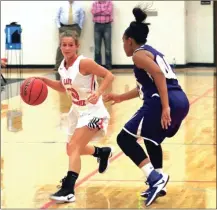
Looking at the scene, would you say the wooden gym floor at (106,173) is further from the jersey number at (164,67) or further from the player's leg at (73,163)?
the jersey number at (164,67)

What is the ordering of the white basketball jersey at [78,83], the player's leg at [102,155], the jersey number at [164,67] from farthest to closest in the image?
the player's leg at [102,155]
the white basketball jersey at [78,83]
the jersey number at [164,67]

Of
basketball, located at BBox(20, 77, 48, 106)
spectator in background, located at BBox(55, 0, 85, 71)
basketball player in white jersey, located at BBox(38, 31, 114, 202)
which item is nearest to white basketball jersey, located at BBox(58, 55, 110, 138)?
basketball player in white jersey, located at BBox(38, 31, 114, 202)

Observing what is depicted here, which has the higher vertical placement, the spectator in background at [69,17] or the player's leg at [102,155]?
the spectator in background at [69,17]

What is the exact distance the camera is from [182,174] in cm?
561

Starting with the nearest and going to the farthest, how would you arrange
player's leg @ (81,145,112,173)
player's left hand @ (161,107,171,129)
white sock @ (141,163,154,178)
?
player's left hand @ (161,107,171,129) → white sock @ (141,163,154,178) → player's leg @ (81,145,112,173)

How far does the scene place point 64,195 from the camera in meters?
4.70

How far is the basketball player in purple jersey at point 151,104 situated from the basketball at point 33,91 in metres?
0.88

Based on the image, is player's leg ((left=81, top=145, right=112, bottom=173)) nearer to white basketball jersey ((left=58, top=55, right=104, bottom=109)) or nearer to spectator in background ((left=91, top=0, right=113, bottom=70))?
white basketball jersey ((left=58, top=55, right=104, bottom=109))

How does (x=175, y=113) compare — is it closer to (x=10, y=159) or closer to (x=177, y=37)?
(x=10, y=159)

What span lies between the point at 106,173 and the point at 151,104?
1376 mm

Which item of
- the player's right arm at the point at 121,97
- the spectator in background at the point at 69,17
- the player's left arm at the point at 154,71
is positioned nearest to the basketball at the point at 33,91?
the player's right arm at the point at 121,97

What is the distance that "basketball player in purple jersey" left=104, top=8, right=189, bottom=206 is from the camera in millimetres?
4438

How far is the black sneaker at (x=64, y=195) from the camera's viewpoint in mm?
4676

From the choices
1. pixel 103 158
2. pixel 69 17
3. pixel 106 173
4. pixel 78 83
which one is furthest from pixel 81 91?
pixel 69 17
